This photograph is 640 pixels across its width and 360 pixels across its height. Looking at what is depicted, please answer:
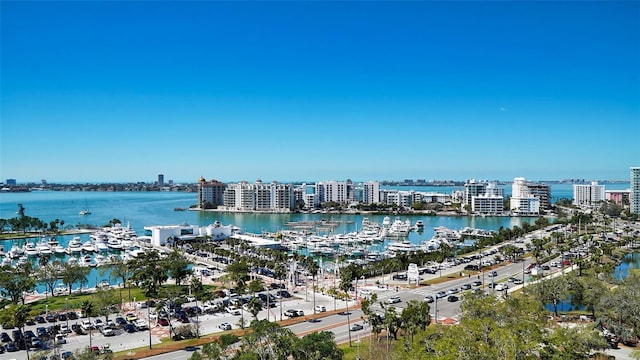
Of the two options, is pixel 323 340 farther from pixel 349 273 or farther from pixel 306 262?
pixel 306 262

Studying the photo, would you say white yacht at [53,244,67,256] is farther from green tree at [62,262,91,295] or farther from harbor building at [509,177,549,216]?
harbor building at [509,177,549,216]

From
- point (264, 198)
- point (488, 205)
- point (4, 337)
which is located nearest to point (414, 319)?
point (4, 337)

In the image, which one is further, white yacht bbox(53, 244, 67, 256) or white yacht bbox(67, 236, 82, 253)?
white yacht bbox(67, 236, 82, 253)

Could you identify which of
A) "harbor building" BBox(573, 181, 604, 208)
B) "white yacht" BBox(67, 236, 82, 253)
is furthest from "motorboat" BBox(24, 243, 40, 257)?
"harbor building" BBox(573, 181, 604, 208)

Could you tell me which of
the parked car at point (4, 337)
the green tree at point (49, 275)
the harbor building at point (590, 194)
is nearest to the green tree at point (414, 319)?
the parked car at point (4, 337)

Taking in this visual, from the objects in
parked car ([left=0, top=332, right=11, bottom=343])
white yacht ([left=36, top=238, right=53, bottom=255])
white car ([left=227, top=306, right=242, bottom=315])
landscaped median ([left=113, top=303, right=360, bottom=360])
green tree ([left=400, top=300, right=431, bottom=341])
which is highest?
green tree ([left=400, top=300, right=431, bottom=341])

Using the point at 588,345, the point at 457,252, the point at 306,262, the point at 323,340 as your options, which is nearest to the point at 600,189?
the point at 457,252

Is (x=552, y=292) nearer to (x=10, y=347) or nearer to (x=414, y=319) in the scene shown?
(x=414, y=319)
